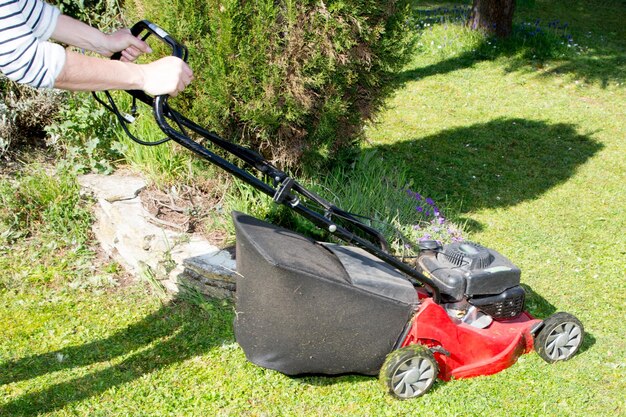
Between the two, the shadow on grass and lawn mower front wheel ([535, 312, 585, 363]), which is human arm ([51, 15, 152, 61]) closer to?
the shadow on grass

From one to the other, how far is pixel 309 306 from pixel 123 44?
1.40m

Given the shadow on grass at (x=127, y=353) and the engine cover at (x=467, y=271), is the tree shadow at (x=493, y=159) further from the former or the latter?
the shadow on grass at (x=127, y=353)

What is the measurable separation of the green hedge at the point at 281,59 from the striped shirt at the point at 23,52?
71.9 inches

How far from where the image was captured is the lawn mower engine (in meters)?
3.54

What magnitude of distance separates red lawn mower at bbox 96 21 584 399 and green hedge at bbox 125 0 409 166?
99cm

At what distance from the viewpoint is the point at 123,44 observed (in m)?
3.16

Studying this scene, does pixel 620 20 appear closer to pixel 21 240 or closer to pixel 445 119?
pixel 445 119

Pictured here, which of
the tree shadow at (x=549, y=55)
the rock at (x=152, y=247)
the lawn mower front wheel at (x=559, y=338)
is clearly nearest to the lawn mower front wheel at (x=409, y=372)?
the lawn mower front wheel at (x=559, y=338)

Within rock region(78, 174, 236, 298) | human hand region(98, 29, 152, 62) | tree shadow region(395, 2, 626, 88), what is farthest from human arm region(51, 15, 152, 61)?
tree shadow region(395, 2, 626, 88)

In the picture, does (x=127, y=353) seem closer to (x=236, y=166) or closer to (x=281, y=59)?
(x=236, y=166)

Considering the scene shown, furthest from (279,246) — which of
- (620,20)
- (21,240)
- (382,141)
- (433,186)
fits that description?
(620,20)

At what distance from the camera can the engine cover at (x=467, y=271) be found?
11.6 ft

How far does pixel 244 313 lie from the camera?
3.11 metres


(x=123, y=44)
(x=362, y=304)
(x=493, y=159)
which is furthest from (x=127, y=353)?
(x=493, y=159)
